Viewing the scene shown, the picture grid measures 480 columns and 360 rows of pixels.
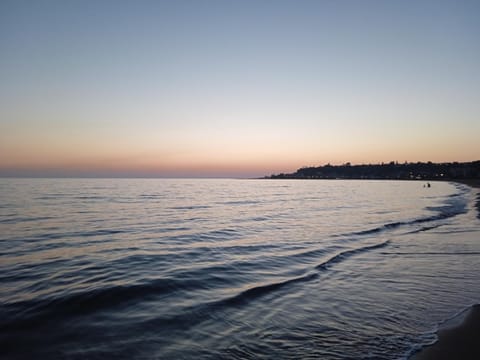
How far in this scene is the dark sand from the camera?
5055 millimetres

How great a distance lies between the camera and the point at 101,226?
68.9ft

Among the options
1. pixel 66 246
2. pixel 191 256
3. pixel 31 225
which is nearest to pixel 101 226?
pixel 31 225

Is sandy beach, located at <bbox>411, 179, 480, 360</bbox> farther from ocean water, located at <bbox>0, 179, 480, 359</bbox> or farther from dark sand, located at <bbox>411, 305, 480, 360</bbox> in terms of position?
ocean water, located at <bbox>0, 179, 480, 359</bbox>

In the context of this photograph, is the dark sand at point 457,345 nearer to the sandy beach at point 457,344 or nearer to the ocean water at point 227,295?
the sandy beach at point 457,344

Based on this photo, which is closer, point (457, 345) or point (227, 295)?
point (457, 345)

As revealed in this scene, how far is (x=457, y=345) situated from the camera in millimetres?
5418

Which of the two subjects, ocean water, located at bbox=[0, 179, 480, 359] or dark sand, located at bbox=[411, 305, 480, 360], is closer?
dark sand, located at bbox=[411, 305, 480, 360]

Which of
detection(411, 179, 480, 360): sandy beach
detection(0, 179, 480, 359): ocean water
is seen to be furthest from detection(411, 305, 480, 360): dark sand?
detection(0, 179, 480, 359): ocean water

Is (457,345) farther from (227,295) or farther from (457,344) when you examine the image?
(227,295)

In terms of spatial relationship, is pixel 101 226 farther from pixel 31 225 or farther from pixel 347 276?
pixel 347 276

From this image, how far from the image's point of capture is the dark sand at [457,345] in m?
5.05

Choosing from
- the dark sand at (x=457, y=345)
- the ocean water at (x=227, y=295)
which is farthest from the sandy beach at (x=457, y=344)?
the ocean water at (x=227, y=295)

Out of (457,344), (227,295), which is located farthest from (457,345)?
(227,295)

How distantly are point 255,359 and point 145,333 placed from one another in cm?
241
